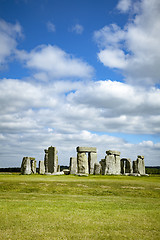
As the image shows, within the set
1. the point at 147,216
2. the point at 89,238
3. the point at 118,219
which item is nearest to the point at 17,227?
the point at 89,238

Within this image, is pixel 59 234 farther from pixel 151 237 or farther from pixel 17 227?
pixel 151 237

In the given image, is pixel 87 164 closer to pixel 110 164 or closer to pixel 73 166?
pixel 73 166

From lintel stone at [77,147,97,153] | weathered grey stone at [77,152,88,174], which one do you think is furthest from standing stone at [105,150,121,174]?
weathered grey stone at [77,152,88,174]

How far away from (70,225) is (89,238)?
4.04ft

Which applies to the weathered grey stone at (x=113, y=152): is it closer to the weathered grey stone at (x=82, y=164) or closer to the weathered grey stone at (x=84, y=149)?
the weathered grey stone at (x=84, y=149)

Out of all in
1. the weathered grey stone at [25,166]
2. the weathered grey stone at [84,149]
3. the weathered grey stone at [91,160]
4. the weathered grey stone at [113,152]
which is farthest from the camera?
the weathered grey stone at [91,160]

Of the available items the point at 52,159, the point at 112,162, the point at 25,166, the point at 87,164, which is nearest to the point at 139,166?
the point at 112,162

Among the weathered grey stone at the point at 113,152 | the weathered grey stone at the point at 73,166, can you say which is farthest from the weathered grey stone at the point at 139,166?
the weathered grey stone at the point at 73,166

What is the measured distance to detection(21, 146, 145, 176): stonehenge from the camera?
102 feet

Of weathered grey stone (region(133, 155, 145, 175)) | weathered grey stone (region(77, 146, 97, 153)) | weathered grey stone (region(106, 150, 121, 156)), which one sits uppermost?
weathered grey stone (region(77, 146, 97, 153))

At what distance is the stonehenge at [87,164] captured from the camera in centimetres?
3100

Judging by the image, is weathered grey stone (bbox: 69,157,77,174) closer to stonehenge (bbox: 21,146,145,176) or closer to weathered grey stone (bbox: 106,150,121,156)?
stonehenge (bbox: 21,146,145,176)

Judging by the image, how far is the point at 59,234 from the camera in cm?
627

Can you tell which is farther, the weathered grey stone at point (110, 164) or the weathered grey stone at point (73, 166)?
the weathered grey stone at point (110, 164)
